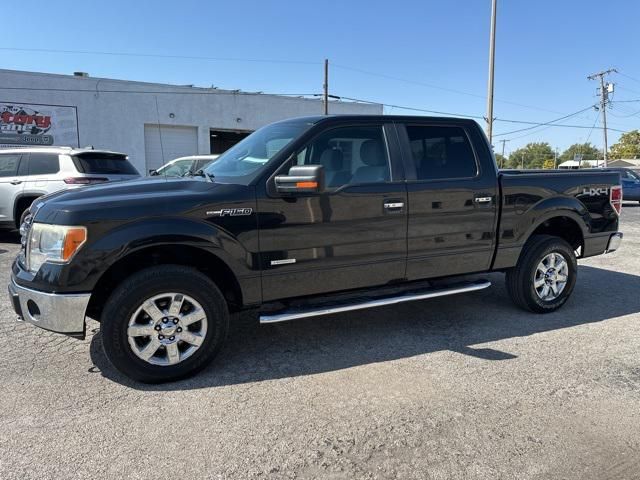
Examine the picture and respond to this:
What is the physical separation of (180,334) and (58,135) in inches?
836

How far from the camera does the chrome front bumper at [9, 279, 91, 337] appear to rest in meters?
3.13

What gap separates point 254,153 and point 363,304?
1591 mm

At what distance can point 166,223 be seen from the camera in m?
3.28

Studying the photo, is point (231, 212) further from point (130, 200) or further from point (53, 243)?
point (53, 243)

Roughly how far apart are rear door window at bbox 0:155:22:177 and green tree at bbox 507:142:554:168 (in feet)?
450

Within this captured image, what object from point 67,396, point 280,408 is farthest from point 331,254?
point 67,396

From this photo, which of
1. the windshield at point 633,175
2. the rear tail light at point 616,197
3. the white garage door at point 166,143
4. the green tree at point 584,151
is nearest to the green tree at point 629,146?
the green tree at point 584,151

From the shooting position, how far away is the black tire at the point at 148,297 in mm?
3211

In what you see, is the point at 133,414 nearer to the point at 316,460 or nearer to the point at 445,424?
the point at 316,460

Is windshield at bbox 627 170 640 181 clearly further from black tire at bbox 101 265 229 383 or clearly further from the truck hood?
black tire at bbox 101 265 229 383

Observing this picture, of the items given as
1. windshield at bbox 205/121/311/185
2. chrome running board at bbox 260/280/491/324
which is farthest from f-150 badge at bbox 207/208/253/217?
chrome running board at bbox 260/280/491/324

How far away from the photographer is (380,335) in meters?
4.37

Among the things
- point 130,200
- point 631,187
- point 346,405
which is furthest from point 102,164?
point 631,187

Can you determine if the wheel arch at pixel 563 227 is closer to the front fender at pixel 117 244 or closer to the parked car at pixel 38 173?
the front fender at pixel 117 244
